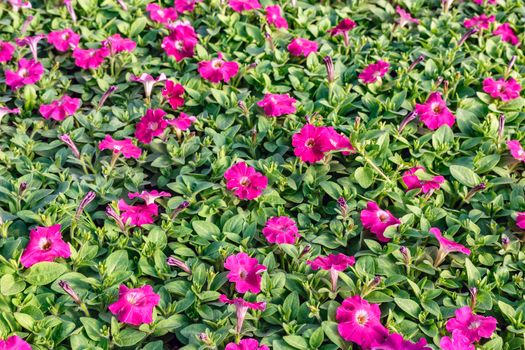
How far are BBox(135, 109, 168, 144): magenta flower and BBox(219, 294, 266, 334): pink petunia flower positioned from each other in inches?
41.6

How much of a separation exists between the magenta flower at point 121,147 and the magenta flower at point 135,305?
0.79 meters

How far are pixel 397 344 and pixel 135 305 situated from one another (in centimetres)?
98

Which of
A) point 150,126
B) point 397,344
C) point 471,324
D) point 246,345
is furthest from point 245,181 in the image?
point 471,324

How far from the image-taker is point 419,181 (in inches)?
125

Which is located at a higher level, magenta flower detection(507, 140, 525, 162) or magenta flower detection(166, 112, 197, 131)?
magenta flower detection(507, 140, 525, 162)

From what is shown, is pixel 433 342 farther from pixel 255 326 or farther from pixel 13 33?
pixel 13 33

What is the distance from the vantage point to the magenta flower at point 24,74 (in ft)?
12.1

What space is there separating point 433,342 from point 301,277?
0.58 metres

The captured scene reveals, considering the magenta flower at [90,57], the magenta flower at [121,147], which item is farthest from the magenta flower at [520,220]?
the magenta flower at [90,57]

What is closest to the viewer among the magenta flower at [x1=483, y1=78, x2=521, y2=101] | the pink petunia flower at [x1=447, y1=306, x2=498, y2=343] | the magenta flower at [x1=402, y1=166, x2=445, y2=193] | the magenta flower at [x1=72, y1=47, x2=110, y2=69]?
the pink petunia flower at [x1=447, y1=306, x2=498, y2=343]

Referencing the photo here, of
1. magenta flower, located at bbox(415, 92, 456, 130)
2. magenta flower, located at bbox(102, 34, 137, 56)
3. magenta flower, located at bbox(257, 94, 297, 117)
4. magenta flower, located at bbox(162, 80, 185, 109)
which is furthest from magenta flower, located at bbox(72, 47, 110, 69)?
magenta flower, located at bbox(415, 92, 456, 130)

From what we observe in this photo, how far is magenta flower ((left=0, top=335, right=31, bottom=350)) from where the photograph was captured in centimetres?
242

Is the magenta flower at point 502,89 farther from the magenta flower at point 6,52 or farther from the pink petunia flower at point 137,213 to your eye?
the magenta flower at point 6,52

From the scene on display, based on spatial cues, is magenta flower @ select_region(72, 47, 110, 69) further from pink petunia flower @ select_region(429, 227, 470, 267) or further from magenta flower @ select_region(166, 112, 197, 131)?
pink petunia flower @ select_region(429, 227, 470, 267)
